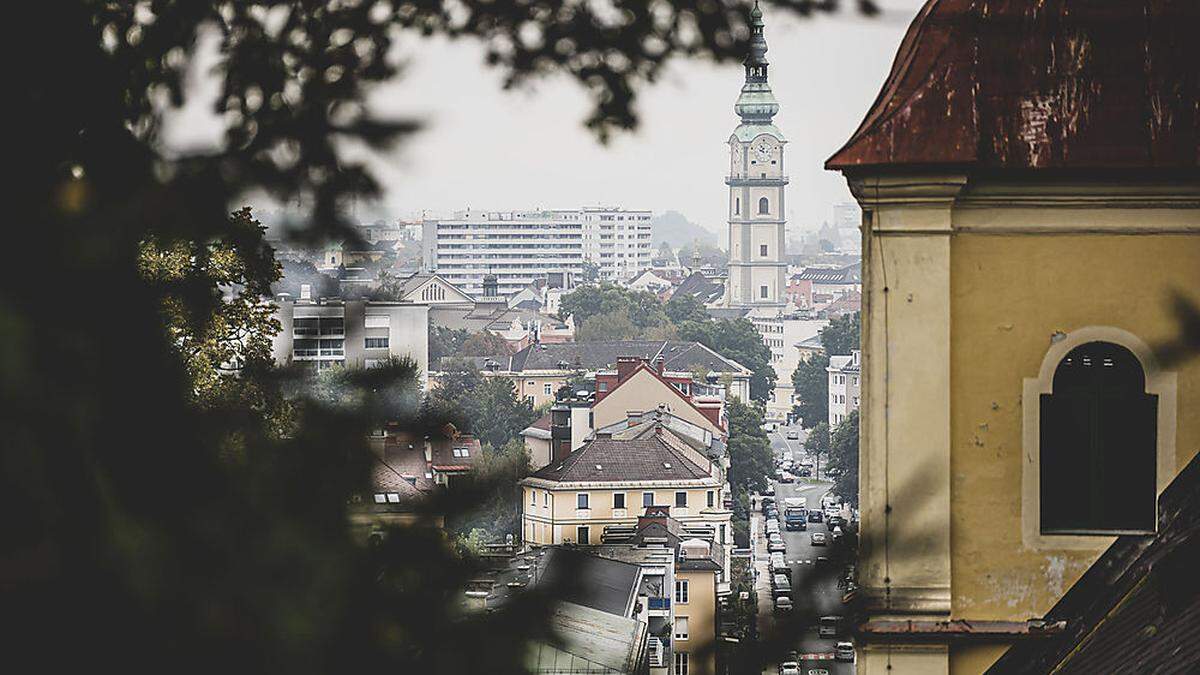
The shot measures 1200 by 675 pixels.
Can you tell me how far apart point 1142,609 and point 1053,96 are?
2.76 m

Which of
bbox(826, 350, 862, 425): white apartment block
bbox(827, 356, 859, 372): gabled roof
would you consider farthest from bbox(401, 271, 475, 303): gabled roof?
bbox(827, 356, 859, 372): gabled roof

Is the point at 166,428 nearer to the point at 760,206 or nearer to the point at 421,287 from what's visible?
the point at 421,287

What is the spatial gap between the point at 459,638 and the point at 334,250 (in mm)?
475

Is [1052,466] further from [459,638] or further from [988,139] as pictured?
[459,638]

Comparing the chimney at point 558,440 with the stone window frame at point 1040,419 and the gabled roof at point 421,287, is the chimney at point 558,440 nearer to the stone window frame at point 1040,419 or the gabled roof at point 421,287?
the gabled roof at point 421,287

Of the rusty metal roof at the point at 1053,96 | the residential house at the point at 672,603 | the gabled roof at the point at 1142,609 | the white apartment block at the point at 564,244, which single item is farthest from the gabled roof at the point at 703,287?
Result: the residential house at the point at 672,603

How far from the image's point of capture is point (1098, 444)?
269 inches

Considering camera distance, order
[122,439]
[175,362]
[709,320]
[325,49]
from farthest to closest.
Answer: [709,320] → [325,49] → [175,362] → [122,439]

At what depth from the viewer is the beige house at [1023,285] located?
6684 mm

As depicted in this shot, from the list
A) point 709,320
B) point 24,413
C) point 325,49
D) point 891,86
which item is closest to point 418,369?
point 325,49

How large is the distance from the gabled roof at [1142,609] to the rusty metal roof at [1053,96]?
1516 millimetres

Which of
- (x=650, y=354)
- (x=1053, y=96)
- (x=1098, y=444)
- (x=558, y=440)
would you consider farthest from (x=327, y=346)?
(x=650, y=354)

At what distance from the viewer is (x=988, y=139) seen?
6730 millimetres

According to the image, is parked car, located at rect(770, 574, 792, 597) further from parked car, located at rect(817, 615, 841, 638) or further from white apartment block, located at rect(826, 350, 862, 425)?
white apartment block, located at rect(826, 350, 862, 425)
